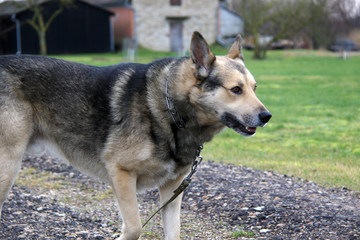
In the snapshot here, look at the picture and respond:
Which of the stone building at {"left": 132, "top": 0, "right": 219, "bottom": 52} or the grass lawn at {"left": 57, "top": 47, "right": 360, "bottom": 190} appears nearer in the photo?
the grass lawn at {"left": 57, "top": 47, "right": 360, "bottom": 190}

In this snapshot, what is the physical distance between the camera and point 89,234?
15.8 feet

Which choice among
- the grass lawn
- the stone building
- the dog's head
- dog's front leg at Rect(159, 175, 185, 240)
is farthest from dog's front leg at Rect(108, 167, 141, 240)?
the stone building

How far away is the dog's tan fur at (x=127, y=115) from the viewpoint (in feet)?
13.4

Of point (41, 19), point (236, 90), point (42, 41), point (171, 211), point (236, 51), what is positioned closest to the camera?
point (236, 90)

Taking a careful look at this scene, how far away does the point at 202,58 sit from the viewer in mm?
4094

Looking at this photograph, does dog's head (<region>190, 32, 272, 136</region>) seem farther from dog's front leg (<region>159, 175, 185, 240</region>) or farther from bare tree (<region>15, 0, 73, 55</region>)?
bare tree (<region>15, 0, 73, 55</region>)

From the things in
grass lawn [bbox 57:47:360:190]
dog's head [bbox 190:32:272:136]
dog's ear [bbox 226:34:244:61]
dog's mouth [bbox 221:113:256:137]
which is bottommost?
grass lawn [bbox 57:47:360:190]

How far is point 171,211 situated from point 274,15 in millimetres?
34669

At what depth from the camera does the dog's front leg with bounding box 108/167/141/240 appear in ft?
13.5

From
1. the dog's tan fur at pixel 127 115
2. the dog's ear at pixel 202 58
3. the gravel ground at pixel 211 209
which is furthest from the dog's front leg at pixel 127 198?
the dog's ear at pixel 202 58

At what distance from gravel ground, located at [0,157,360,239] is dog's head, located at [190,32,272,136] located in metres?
1.39

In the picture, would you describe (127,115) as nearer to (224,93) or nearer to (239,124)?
(224,93)

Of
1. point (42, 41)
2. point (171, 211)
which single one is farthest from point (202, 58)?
point (42, 41)

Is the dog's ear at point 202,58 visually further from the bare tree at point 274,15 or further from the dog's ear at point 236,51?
the bare tree at point 274,15
